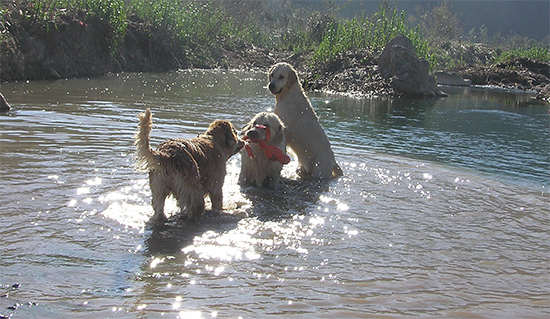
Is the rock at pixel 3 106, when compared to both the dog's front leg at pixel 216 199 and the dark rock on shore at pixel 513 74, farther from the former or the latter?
the dark rock on shore at pixel 513 74

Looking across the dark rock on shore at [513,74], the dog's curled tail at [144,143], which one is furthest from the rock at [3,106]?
the dark rock on shore at [513,74]

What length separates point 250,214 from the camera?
20.1ft

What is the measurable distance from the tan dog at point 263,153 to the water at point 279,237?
0.97ft

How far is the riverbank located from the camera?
1853cm

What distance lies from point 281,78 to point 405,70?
15687mm

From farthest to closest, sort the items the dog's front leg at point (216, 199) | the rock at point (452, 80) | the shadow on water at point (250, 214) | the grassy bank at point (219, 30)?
the rock at point (452, 80), the grassy bank at point (219, 30), the dog's front leg at point (216, 199), the shadow on water at point (250, 214)

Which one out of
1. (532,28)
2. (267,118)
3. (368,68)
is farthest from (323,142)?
(532,28)

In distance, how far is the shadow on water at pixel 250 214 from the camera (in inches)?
193

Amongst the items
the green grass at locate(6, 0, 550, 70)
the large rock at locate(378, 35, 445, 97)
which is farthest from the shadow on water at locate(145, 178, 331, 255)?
the large rock at locate(378, 35, 445, 97)

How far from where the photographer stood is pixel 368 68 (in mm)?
24516

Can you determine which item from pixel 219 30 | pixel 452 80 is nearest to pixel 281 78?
pixel 452 80

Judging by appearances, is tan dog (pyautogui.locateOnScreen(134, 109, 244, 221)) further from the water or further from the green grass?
the green grass

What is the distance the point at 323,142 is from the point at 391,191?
5.23ft

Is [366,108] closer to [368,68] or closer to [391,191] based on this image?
[368,68]
